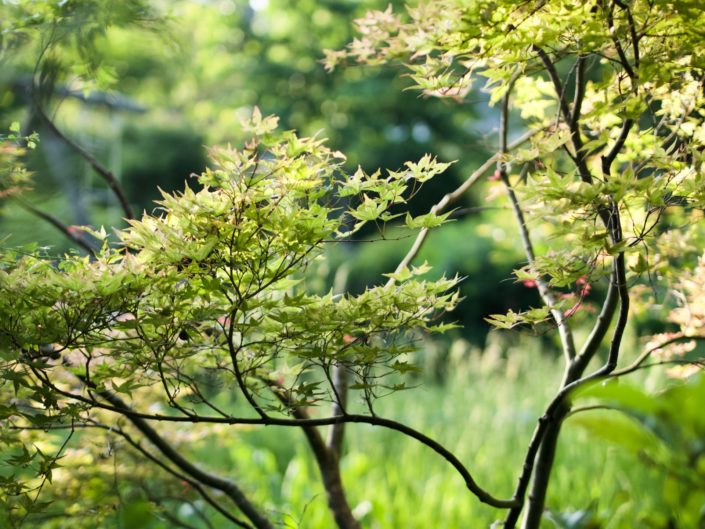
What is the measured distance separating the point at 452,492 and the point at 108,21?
2549 millimetres

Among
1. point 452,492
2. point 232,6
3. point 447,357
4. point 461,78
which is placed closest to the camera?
point 461,78

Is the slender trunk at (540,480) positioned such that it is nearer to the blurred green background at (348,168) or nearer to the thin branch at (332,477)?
the blurred green background at (348,168)

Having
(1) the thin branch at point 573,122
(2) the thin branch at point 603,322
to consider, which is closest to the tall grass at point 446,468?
(2) the thin branch at point 603,322

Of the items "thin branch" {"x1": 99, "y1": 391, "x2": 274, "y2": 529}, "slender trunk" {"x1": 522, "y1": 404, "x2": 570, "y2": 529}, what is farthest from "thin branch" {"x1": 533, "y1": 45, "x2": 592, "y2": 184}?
"thin branch" {"x1": 99, "y1": 391, "x2": 274, "y2": 529}

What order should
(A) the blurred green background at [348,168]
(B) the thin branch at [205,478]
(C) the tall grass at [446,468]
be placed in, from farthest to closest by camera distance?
(C) the tall grass at [446,468]
(A) the blurred green background at [348,168]
(B) the thin branch at [205,478]

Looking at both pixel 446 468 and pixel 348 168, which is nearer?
pixel 446 468

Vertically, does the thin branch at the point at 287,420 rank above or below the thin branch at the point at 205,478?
above

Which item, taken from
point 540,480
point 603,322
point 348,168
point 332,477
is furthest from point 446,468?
point 348,168

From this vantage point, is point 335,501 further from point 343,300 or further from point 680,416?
point 680,416

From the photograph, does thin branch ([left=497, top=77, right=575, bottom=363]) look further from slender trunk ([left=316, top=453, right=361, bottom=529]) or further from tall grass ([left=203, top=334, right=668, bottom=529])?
slender trunk ([left=316, top=453, right=361, bottom=529])

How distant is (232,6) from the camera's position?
15.1m

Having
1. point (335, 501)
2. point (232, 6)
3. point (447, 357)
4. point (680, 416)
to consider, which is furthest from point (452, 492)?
point (232, 6)

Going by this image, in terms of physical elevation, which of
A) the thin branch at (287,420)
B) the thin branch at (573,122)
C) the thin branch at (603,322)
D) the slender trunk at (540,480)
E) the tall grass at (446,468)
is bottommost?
the tall grass at (446,468)

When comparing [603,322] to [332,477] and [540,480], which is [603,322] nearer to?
[540,480]
